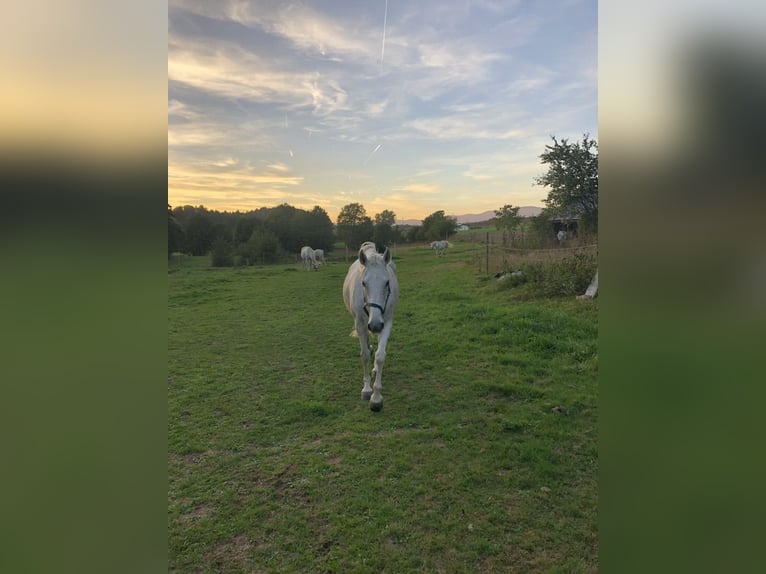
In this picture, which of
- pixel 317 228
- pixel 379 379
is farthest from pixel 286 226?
pixel 379 379

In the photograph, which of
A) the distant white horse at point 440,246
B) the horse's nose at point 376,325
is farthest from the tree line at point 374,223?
the horse's nose at point 376,325

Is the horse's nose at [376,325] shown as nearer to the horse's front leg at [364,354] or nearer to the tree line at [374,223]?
the horse's front leg at [364,354]

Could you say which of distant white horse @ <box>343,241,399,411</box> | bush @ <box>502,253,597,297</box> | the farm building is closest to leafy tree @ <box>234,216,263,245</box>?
distant white horse @ <box>343,241,399,411</box>

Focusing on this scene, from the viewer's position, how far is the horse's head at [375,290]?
14.2 ft

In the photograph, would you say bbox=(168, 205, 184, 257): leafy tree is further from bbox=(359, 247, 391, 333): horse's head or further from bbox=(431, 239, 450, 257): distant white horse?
bbox=(431, 239, 450, 257): distant white horse

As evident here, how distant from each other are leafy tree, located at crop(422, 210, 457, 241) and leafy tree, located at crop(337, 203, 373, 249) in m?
4.09

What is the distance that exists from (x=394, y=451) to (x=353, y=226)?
29.2ft
